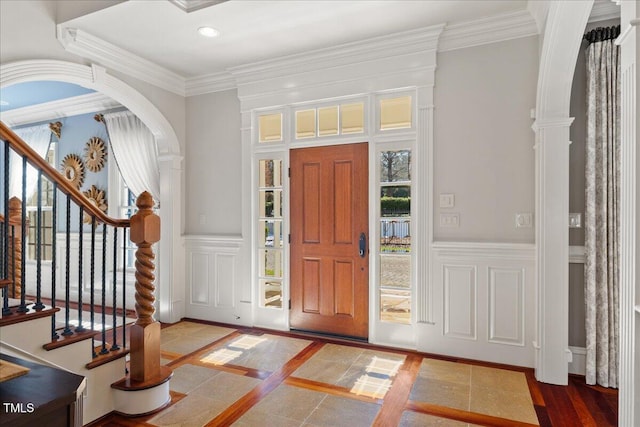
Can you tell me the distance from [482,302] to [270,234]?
2.31 m

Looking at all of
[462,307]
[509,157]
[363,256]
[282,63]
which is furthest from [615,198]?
[282,63]

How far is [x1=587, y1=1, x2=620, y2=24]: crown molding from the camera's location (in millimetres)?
2869

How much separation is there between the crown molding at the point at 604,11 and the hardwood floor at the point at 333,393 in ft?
9.36

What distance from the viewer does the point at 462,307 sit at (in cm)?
339

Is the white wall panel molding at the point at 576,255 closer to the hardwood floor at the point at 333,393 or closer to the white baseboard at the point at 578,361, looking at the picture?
the white baseboard at the point at 578,361

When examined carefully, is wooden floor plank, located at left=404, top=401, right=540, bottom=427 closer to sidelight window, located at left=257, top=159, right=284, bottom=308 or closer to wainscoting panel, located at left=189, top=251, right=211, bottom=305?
sidelight window, located at left=257, top=159, right=284, bottom=308

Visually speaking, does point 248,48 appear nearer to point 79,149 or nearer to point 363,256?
point 363,256

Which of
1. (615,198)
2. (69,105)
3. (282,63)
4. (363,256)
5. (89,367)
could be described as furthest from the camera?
(69,105)

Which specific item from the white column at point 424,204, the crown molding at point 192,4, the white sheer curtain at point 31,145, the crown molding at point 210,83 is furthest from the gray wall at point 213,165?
the white sheer curtain at point 31,145

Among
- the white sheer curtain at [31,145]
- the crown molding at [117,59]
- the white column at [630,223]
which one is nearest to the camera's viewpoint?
the white column at [630,223]

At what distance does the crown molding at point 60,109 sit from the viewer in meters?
5.17

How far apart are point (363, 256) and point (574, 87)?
2316 millimetres

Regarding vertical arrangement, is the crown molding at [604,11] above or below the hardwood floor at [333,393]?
above

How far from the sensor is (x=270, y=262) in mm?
4305
